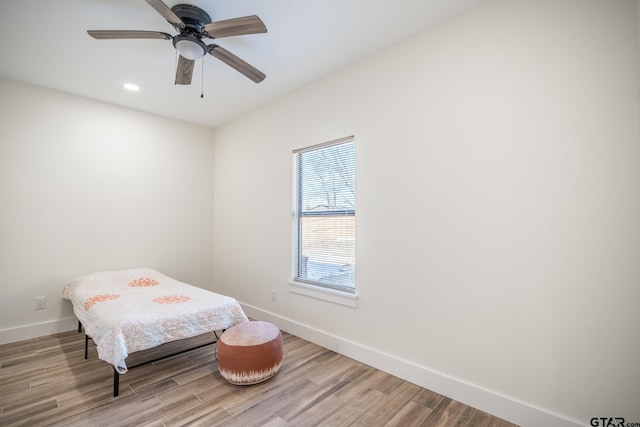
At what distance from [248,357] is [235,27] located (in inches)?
91.6

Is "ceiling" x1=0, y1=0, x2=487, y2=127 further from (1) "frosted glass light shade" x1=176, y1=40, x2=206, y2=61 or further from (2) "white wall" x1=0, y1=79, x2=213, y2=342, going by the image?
(2) "white wall" x1=0, y1=79, x2=213, y2=342

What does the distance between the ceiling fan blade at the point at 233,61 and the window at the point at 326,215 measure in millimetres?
967

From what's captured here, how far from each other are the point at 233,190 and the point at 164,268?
57.8 inches

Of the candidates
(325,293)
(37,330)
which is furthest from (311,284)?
(37,330)

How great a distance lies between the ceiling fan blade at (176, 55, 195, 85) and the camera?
7.52 ft

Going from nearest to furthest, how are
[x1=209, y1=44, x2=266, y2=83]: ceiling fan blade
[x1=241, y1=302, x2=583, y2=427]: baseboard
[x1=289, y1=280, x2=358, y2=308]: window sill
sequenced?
[x1=241, y1=302, x2=583, y2=427]: baseboard → [x1=209, y1=44, x2=266, y2=83]: ceiling fan blade → [x1=289, y1=280, x2=358, y2=308]: window sill

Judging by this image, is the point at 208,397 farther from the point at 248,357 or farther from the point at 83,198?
the point at 83,198

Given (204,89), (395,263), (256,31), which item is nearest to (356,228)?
(395,263)

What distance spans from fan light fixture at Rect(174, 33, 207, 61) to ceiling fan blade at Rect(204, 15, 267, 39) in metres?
0.20

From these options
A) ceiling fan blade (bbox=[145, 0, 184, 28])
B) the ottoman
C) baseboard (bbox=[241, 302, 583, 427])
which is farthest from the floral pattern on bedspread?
ceiling fan blade (bbox=[145, 0, 184, 28])

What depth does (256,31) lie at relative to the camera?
6.37 feet

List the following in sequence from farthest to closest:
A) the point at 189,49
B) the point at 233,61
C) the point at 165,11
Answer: the point at 233,61 < the point at 189,49 < the point at 165,11

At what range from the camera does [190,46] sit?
7.04 feet

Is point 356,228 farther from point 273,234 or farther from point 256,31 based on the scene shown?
point 256,31
